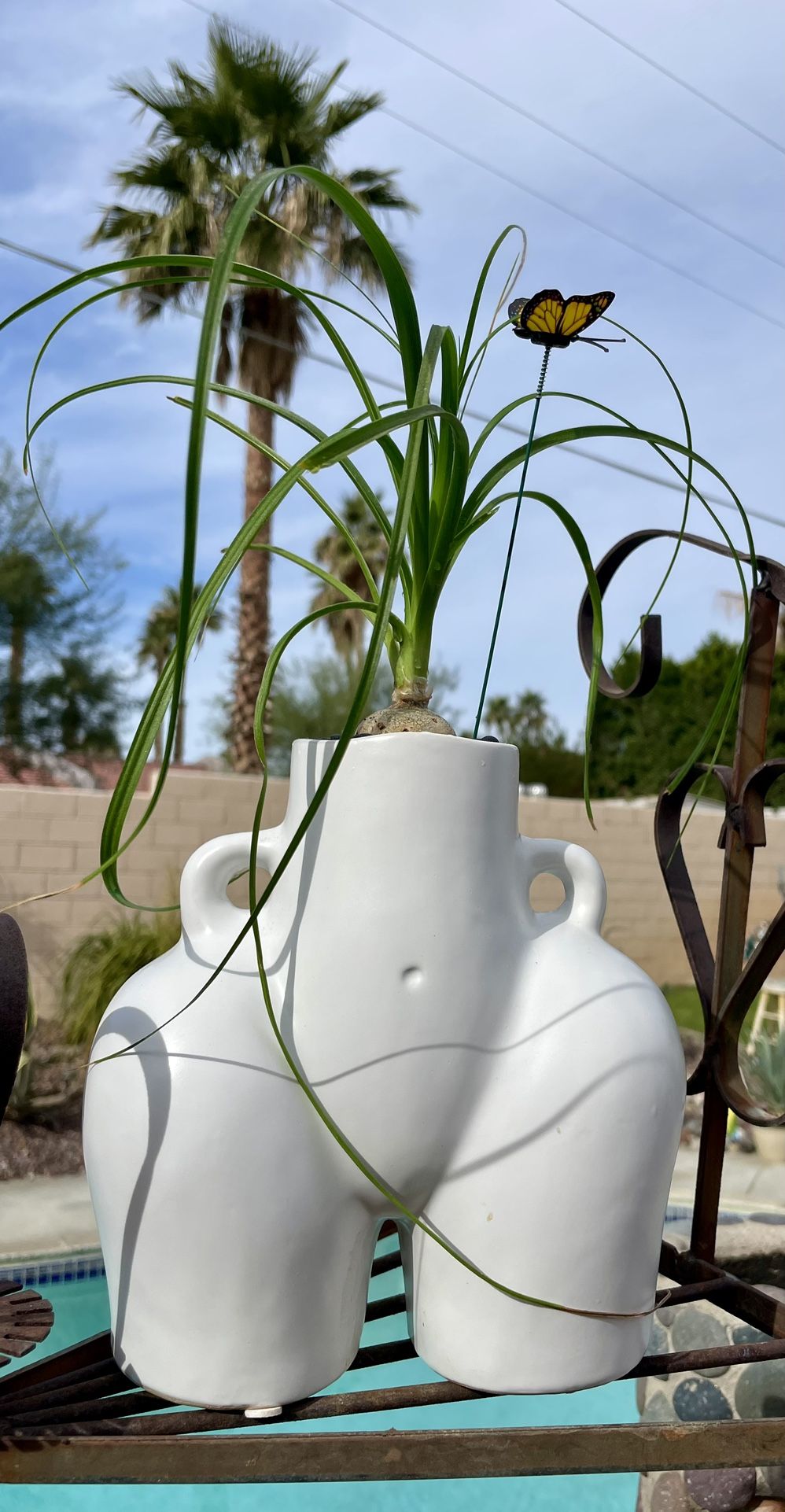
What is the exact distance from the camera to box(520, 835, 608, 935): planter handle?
99 centimetres

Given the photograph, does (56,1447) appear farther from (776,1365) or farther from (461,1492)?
(461,1492)

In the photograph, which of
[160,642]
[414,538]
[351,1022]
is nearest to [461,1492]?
[351,1022]

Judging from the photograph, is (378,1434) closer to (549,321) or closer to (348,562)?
(549,321)

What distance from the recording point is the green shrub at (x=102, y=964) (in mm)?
4867

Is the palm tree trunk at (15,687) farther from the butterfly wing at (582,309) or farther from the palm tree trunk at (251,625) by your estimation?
the butterfly wing at (582,309)

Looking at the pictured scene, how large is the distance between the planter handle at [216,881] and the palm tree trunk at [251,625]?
6963 millimetres

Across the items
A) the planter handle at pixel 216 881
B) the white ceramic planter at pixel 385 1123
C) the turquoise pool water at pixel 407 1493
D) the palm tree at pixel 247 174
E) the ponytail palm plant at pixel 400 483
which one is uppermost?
the palm tree at pixel 247 174

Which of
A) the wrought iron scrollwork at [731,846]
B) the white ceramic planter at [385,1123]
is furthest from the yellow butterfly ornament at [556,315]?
the white ceramic planter at [385,1123]

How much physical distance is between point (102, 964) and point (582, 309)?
439 cm

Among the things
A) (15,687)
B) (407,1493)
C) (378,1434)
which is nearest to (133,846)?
(407,1493)

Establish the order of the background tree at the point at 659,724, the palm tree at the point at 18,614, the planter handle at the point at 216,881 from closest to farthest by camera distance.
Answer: the planter handle at the point at 216,881, the palm tree at the point at 18,614, the background tree at the point at 659,724

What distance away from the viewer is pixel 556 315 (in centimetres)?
101

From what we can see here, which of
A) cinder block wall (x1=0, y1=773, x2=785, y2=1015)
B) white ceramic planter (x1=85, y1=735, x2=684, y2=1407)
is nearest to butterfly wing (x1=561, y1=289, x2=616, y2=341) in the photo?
white ceramic planter (x1=85, y1=735, x2=684, y2=1407)

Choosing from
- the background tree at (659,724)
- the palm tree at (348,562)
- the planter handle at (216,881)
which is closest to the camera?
the planter handle at (216,881)
